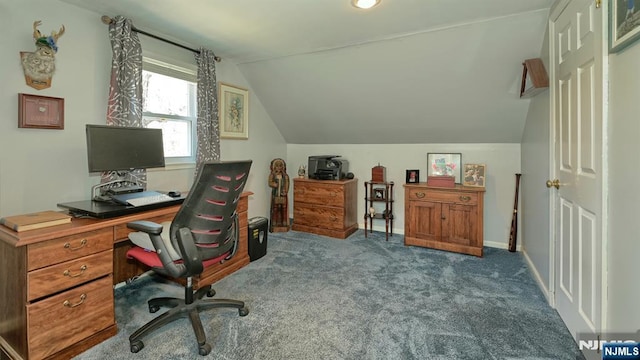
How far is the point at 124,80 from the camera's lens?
2.27 m

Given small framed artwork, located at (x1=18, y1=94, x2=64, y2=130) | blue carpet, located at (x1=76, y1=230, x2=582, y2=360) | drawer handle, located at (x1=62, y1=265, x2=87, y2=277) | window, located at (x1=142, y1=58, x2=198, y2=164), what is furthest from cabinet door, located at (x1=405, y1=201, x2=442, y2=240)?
small framed artwork, located at (x1=18, y1=94, x2=64, y2=130)

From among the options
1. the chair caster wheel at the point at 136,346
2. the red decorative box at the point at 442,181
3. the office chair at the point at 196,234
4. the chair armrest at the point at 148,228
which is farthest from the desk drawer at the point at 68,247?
the red decorative box at the point at 442,181

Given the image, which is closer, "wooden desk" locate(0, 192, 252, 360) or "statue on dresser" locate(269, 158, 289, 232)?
"wooden desk" locate(0, 192, 252, 360)

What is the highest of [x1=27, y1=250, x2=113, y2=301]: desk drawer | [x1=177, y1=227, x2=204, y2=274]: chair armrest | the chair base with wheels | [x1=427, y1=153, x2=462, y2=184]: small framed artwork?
[x1=427, y1=153, x2=462, y2=184]: small framed artwork

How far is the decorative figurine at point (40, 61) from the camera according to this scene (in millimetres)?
1877

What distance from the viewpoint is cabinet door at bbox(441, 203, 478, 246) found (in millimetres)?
3221

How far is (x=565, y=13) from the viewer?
188 centimetres

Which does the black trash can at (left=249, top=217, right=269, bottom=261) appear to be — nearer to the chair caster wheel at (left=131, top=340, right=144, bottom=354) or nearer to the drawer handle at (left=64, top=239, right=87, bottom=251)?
the chair caster wheel at (left=131, top=340, right=144, bottom=354)

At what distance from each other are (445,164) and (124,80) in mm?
3364

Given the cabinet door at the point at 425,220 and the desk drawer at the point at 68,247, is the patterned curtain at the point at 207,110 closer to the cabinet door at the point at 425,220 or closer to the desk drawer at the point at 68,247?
the desk drawer at the point at 68,247

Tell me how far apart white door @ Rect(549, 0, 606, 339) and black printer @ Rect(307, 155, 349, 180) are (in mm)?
2374

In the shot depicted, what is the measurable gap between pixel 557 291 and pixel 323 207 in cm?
249

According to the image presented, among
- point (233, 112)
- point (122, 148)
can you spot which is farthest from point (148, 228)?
point (233, 112)

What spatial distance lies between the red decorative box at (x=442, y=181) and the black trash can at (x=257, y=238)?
1926 mm
